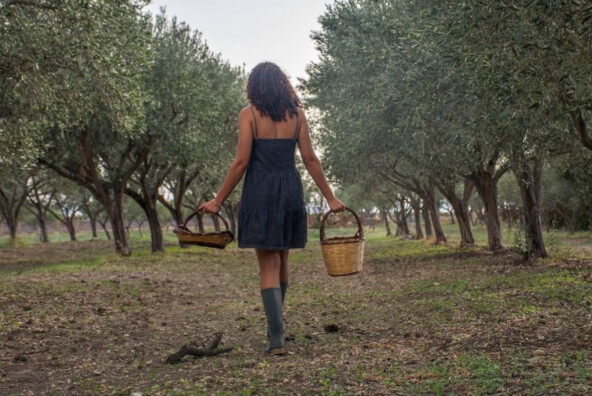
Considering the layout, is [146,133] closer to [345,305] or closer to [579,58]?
[345,305]

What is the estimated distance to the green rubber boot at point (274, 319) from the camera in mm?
6291

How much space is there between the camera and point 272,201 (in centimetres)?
631

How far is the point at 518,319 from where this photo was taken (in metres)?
7.62

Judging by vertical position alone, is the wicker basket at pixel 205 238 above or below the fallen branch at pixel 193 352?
above

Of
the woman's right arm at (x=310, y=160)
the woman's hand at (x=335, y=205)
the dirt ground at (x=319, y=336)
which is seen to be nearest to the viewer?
the dirt ground at (x=319, y=336)

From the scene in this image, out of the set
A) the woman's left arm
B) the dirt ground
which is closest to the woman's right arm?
the woman's left arm

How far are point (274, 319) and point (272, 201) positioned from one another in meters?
1.26

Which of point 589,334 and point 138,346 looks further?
point 138,346

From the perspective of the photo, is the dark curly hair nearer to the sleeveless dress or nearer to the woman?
the woman

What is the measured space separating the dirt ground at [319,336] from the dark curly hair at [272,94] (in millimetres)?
2618

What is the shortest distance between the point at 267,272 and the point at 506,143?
8.39 metres

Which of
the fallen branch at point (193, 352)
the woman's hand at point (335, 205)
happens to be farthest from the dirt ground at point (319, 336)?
the woman's hand at point (335, 205)

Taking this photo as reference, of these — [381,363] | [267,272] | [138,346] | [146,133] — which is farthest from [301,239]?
[146,133]

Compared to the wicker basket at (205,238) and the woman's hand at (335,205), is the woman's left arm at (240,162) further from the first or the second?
the woman's hand at (335,205)
